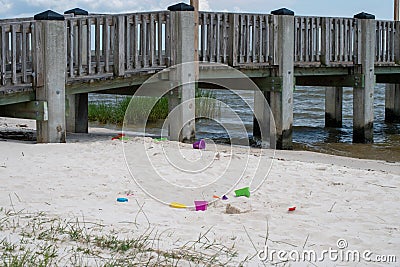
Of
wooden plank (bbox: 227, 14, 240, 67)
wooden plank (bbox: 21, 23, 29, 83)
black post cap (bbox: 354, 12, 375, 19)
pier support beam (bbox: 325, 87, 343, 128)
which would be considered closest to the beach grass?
wooden plank (bbox: 21, 23, 29, 83)

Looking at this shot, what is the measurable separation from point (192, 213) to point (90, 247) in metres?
1.78

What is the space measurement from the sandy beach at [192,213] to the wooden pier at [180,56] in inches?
44.3

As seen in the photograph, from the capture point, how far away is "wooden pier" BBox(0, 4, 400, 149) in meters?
10.9

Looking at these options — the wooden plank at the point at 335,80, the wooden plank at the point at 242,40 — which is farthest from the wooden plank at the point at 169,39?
the wooden plank at the point at 335,80

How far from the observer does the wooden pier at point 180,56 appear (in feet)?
35.8

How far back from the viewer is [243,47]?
1412 cm

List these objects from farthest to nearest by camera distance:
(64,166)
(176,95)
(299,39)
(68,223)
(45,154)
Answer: (299,39) → (176,95) → (45,154) → (64,166) → (68,223)

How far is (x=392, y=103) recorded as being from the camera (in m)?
22.5

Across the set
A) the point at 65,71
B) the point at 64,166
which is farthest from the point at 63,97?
the point at 64,166

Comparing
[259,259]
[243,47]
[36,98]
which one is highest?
[243,47]

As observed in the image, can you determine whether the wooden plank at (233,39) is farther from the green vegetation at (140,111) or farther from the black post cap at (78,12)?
the green vegetation at (140,111)

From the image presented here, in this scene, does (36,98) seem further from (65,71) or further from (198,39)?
(198,39)

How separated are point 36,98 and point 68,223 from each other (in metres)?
5.26

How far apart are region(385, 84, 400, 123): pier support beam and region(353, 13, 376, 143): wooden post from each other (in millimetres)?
5553
